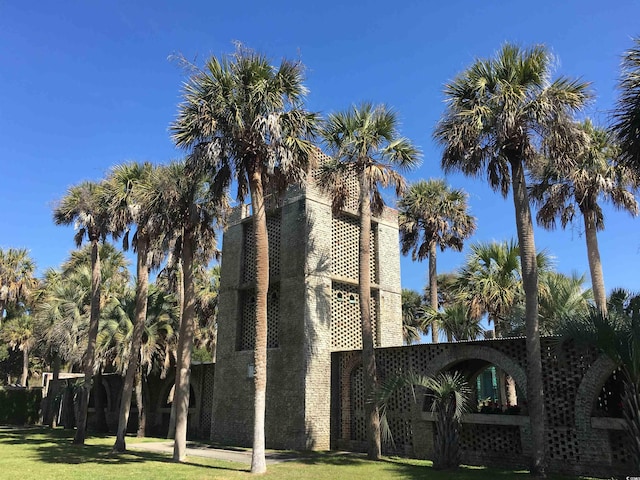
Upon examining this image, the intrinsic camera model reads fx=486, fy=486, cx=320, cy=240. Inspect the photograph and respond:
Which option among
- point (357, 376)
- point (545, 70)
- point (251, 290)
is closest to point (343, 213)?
point (251, 290)

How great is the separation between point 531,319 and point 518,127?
196 inches

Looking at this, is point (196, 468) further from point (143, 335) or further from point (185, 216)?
point (143, 335)

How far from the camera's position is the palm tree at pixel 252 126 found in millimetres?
13578

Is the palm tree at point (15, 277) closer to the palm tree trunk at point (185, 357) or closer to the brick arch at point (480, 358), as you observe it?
the palm tree trunk at point (185, 357)

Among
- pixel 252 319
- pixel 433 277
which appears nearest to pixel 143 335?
pixel 252 319

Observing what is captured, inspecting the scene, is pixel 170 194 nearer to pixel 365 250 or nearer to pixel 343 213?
pixel 365 250

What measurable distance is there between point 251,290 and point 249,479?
11338 mm

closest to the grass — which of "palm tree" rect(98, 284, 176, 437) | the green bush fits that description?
"palm tree" rect(98, 284, 176, 437)

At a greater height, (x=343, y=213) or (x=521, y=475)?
(x=343, y=213)

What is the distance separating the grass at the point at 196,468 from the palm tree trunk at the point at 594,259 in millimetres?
6217

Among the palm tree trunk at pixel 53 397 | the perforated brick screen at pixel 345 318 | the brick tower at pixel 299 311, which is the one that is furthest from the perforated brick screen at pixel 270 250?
the palm tree trunk at pixel 53 397

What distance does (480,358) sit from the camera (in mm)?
14391

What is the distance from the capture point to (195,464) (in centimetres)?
1373

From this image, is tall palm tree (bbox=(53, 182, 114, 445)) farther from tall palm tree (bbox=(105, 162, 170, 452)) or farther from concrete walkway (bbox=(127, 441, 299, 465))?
concrete walkway (bbox=(127, 441, 299, 465))
